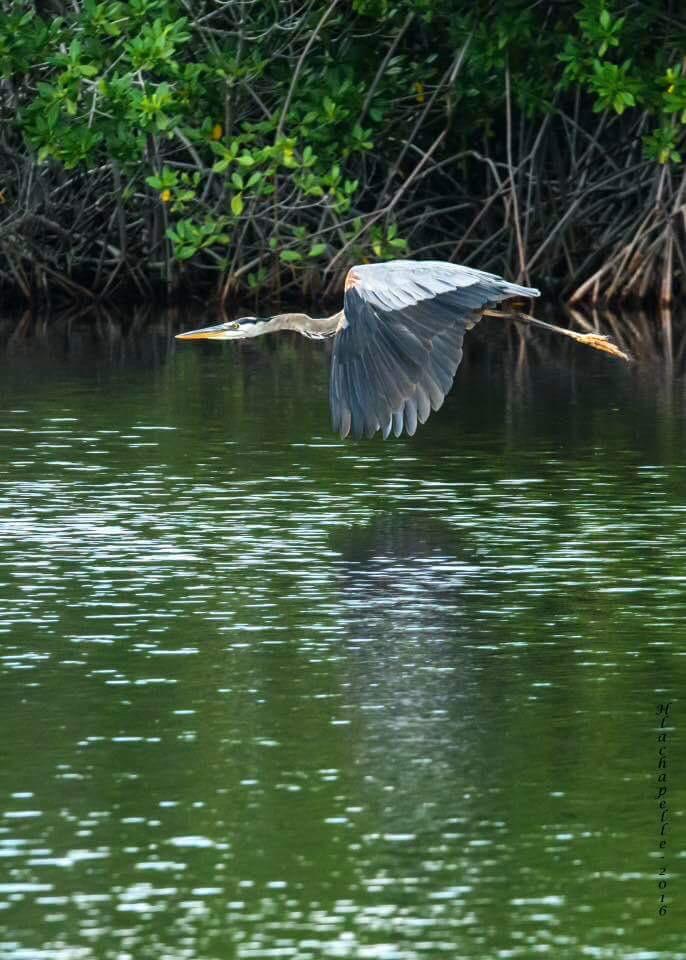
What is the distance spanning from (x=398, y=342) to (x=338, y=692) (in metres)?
3.32

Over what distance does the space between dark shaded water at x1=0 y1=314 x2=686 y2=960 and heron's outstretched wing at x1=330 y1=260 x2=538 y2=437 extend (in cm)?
45

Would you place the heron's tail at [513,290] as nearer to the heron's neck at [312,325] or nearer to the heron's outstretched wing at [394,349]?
the heron's outstretched wing at [394,349]

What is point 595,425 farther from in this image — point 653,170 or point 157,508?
point 653,170

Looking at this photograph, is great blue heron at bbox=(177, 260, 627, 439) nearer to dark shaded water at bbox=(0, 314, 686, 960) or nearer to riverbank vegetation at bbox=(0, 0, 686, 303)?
dark shaded water at bbox=(0, 314, 686, 960)

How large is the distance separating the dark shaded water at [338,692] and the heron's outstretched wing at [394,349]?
45cm

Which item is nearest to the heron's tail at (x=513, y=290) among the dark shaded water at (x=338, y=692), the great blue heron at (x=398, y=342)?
the great blue heron at (x=398, y=342)

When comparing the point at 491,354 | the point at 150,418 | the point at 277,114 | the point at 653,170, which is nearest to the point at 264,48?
the point at 277,114

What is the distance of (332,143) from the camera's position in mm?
22422

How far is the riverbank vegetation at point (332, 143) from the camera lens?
20.8 meters

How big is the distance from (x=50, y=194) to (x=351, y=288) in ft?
46.9
